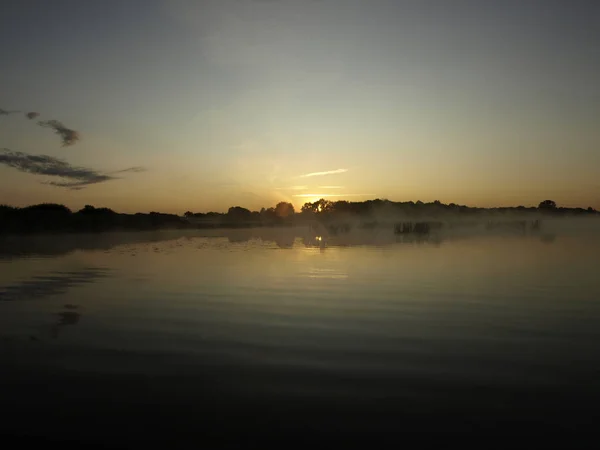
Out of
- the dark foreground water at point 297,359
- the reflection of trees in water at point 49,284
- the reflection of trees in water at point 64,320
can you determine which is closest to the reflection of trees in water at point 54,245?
the reflection of trees in water at point 49,284

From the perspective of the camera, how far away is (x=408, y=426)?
744cm

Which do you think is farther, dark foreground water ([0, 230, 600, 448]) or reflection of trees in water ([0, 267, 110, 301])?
reflection of trees in water ([0, 267, 110, 301])

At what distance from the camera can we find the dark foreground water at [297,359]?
760cm

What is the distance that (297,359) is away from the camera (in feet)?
35.7

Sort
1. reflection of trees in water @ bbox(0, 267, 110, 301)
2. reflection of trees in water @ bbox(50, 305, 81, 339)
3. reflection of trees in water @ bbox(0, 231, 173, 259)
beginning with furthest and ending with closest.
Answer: reflection of trees in water @ bbox(0, 231, 173, 259), reflection of trees in water @ bbox(0, 267, 110, 301), reflection of trees in water @ bbox(50, 305, 81, 339)

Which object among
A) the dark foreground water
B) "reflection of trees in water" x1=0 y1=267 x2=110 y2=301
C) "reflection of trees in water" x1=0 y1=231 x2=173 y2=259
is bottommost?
the dark foreground water

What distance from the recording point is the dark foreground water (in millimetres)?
7602

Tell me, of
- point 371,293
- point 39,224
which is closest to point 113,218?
point 39,224

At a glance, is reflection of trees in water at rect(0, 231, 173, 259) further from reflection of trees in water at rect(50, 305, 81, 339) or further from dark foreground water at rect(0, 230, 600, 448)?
reflection of trees in water at rect(50, 305, 81, 339)

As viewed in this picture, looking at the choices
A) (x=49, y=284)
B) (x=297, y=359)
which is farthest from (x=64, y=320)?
(x=49, y=284)

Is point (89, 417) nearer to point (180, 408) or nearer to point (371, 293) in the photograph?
point (180, 408)

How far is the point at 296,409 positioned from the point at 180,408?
2000 mm

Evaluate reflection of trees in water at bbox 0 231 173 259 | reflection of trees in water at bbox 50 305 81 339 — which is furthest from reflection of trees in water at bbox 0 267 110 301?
reflection of trees in water at bbox 0 231 173 259

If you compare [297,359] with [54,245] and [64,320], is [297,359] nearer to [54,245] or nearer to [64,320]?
[64,320]
